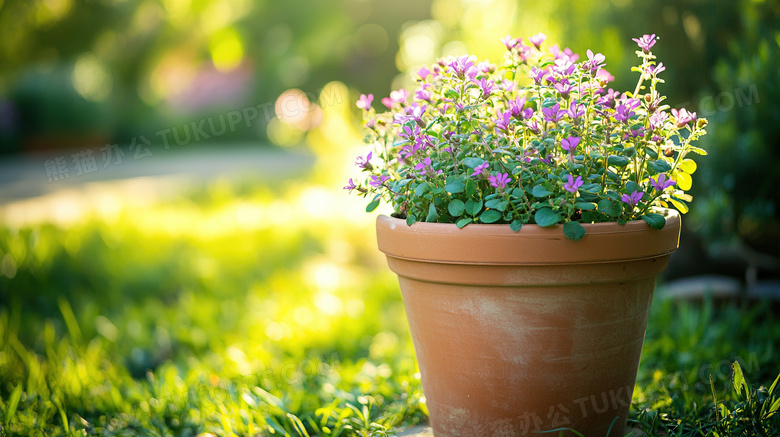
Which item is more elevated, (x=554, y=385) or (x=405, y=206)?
A: (x=405, y=206)

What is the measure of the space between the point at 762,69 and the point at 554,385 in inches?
67.2

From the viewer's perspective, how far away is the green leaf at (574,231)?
1.32m

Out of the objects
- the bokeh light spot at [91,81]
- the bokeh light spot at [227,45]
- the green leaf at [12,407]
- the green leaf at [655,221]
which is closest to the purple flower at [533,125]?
the green leaf at [655,221]

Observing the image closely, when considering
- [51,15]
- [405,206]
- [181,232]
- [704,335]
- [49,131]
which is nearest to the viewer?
[405,206]

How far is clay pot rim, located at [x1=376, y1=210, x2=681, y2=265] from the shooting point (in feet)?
4.44

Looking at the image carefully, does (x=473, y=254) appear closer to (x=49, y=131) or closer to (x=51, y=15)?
(x=51, y=15)

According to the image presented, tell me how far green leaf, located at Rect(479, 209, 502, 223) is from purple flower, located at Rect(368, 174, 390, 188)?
288 mm

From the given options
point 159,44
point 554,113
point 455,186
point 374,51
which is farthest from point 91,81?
point 554,113

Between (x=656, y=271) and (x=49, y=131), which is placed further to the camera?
(x=49, y=131)

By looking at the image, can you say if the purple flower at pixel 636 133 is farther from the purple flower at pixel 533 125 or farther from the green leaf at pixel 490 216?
the green leaf at pixel 490 216

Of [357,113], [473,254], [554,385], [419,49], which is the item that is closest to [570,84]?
[473,254]

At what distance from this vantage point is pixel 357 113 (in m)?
7.03

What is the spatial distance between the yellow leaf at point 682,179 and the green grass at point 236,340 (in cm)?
61

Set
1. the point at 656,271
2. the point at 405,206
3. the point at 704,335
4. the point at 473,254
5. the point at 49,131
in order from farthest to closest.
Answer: the point at 49,131 → the point at 704,335 → the point at 405,206 → the point at 656,271 → the point at 473,254
